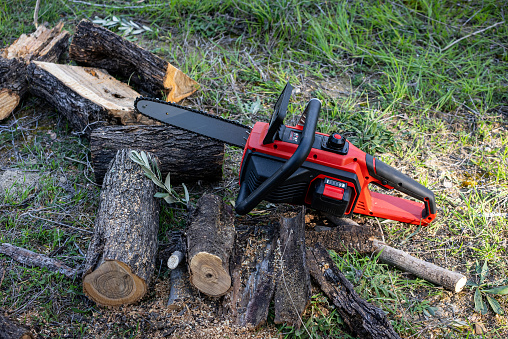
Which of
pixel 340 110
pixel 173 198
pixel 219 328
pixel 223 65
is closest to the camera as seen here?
pixel 219 328

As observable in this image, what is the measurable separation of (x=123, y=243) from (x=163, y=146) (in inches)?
33.4

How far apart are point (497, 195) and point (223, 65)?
262cm

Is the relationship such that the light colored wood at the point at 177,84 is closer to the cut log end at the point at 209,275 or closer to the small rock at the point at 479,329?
the cut log end at the point at 209,275

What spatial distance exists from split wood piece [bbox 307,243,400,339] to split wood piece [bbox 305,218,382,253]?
11 cm

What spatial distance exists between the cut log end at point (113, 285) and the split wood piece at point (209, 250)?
0.30 metres

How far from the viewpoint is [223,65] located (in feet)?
13.0

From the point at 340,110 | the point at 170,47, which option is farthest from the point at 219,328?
the point at 170,47

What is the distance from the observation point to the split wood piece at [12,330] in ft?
5.78

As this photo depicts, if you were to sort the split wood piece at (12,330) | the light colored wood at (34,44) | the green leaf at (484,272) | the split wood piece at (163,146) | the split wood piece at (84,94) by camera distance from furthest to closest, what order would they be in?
the light colored wood at (34,44)
the split wood piece at (84,94)
the split wood piece at (163,146)
the green leaf at (484,272)
the split wood piece at (12,330)

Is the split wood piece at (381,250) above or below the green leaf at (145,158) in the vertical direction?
below

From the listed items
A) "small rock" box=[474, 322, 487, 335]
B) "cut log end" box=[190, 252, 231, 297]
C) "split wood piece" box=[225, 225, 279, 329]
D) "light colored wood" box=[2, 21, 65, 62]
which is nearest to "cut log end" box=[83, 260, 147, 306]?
"cut log end" box=[190, 252, 231, 297]

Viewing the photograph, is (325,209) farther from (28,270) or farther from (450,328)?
(28,270)

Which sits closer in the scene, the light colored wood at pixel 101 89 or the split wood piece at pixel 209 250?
the split wood piece at pixel 209 250

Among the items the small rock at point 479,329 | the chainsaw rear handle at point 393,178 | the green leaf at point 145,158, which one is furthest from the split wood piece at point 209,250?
the small rock at point 479,329
